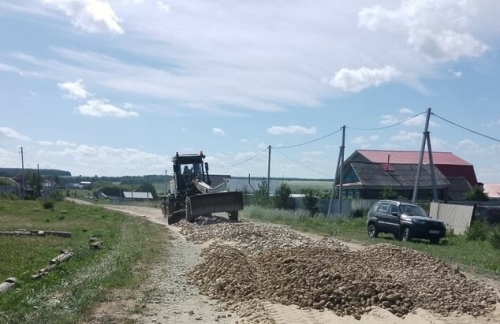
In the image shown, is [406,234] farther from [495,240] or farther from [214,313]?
[214,313]

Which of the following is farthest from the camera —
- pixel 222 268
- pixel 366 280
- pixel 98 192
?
pixel 98 192

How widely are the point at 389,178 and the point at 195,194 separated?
24851 mm

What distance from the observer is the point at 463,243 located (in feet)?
79.5

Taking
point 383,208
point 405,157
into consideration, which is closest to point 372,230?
point 383,208

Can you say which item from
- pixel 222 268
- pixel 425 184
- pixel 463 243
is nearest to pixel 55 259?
pixel 222 268

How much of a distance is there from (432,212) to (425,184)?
63.5 feet

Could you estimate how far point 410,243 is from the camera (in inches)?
900

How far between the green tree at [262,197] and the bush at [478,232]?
21801mm

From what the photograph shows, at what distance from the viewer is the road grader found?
91.5 ft

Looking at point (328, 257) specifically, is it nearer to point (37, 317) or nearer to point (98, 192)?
point (37, 317)

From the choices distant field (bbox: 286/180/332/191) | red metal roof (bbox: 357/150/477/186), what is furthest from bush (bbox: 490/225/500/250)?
red metal roof (bbox: 357/150/477/186)

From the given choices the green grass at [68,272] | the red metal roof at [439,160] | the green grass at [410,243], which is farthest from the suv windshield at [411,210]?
the red metal roof at [439,160]

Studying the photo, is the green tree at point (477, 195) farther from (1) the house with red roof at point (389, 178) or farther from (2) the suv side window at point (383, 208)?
(2) the suv side window at point (383, 208)

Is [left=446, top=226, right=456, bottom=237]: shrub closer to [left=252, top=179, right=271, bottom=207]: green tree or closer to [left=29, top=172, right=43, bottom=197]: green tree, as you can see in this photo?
[left=252, top=179, right=271, bottom=207]: green tree
